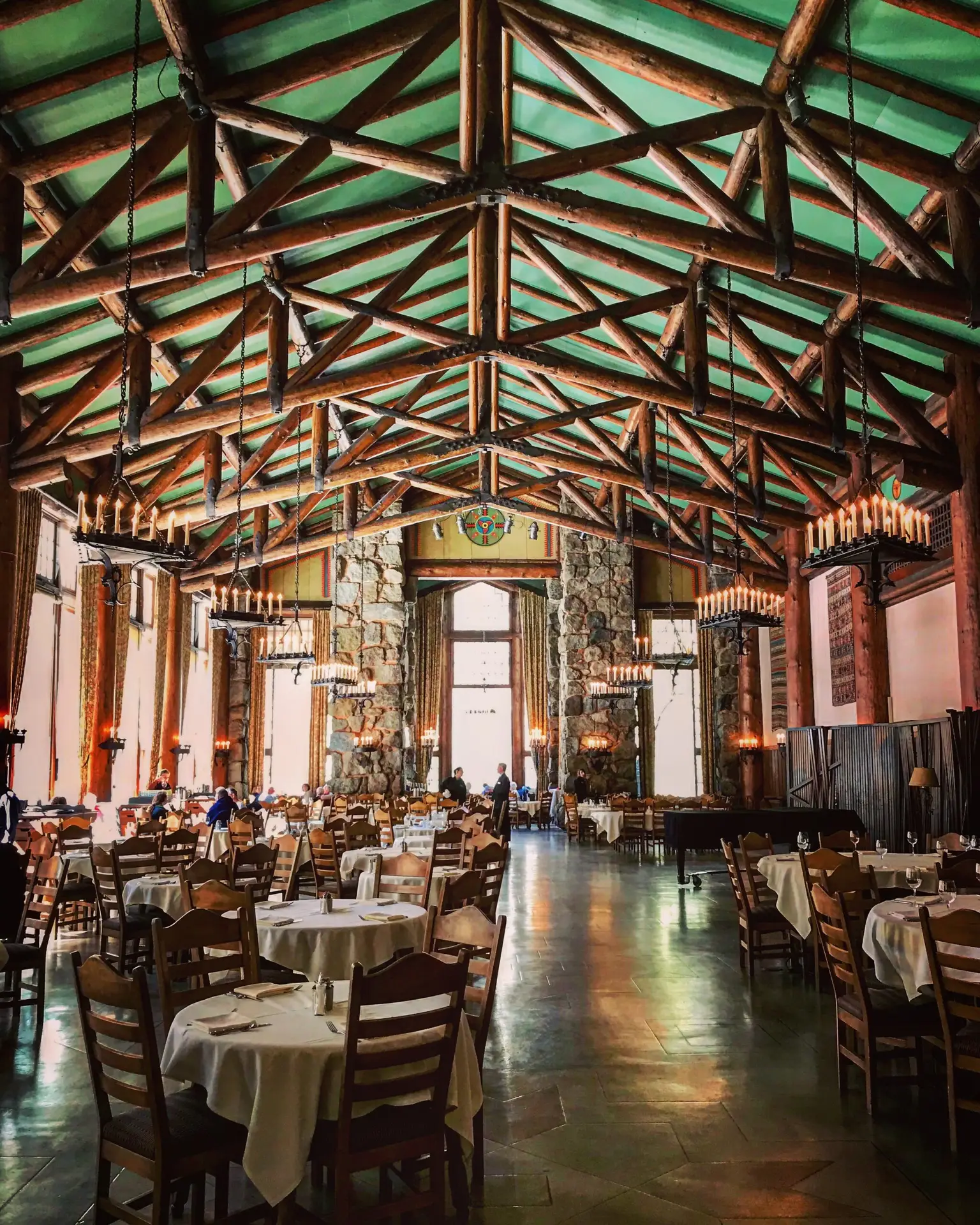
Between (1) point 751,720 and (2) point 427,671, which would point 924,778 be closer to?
(1) point 751,720

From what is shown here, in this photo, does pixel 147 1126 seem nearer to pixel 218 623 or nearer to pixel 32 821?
pixel 218 623

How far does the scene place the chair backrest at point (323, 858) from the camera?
809cm

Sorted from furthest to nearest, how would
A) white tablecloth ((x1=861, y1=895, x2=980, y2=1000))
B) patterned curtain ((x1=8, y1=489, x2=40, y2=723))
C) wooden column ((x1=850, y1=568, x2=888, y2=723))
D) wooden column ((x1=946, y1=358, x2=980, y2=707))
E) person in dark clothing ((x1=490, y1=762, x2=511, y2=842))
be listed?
person in dark clothing ((x1=490, y1=762, x2=511, y2=842)) < wooden column ((x1=850, y1=568, x2=888, y2=723)) < patterned curtain ((x1=8, y1=489, x2=40, y2=723)) < wooden column ((x1=946, y1=358, x2=980, y2=707)) < white tablecloth ((x1=861, y1=895, x2=980, y2=1000))

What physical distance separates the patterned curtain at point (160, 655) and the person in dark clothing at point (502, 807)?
592 centimetres

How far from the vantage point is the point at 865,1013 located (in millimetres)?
4152

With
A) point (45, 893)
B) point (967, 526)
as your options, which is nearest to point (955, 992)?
point (45, 893)

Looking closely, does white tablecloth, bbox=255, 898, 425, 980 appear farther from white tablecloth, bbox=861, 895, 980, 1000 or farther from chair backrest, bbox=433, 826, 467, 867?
chair backrest, bbox=433, 826, 467, 867

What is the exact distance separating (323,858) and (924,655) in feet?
25.3

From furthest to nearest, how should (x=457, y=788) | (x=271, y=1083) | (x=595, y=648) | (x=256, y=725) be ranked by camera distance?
1. (x=256, y=725)
2. (x=595, y=648)
3. (x=457, y=788)
4. (x=271, y=1083)

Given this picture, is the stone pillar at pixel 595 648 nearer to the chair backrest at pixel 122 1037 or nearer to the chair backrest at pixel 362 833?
the chair backrest at pixel 362 833

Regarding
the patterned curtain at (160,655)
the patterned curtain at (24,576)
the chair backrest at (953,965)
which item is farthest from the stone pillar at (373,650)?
the chair backrest at (953,965)

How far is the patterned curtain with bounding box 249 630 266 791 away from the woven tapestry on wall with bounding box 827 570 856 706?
11.7 m

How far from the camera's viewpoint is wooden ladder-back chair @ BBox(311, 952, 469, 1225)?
2.72 meters

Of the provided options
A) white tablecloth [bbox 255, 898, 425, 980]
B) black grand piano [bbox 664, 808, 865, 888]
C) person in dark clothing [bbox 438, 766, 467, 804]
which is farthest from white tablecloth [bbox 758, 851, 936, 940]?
person in dark clothing [bbox 438, 766, 467, 804]
